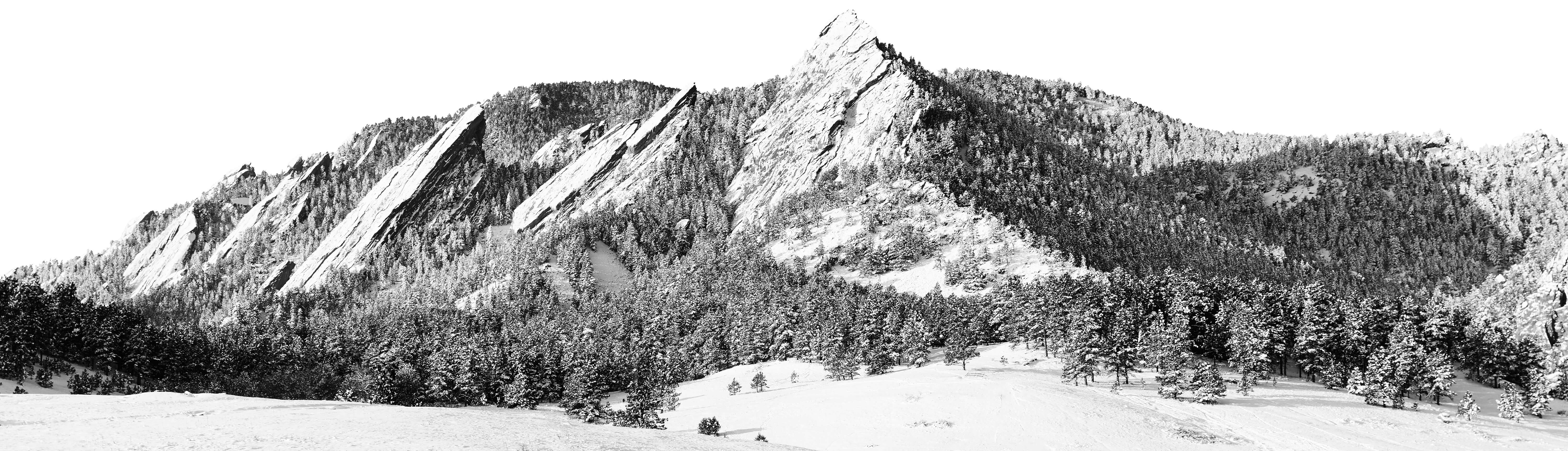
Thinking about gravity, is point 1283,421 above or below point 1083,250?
below

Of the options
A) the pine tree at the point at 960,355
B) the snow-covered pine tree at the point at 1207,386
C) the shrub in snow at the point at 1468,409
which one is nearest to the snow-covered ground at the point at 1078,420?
the shrub in snow at the point at 1468,409

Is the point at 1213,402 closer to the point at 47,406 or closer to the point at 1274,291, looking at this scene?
the point at 1274,291

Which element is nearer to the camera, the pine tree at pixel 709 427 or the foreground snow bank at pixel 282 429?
the foreground snow bank at pixel 282 429

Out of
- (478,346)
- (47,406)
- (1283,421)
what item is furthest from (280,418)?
(478,346)

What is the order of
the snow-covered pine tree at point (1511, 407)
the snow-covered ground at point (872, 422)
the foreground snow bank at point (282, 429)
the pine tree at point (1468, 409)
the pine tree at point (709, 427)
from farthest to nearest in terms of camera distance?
1. the snow-covered pine tree at point (1511, 407)
2. the pine tree at point (1468, 409)
3. the pine tree at point (709, 427)
4. the snow-covered ground at point (872, 422)
5. the foreground snow bank at point (282, 429)

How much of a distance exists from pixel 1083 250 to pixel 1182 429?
136061 millimetres

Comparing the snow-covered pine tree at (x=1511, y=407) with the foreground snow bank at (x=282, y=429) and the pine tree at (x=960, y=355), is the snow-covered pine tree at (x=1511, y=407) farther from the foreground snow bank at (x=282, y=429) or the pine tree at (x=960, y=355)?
the foreground snow bank at (x=282, y=429)

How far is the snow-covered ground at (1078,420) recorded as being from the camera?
64.1 metres

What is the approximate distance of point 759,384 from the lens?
10669 centimetres

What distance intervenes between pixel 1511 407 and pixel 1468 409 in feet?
20.9

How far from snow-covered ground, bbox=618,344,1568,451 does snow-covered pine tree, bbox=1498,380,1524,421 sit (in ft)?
3.05

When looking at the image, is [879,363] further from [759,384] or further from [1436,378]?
[1436,378]

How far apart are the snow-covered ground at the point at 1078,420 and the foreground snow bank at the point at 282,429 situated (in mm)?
21216

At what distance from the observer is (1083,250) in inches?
7800
